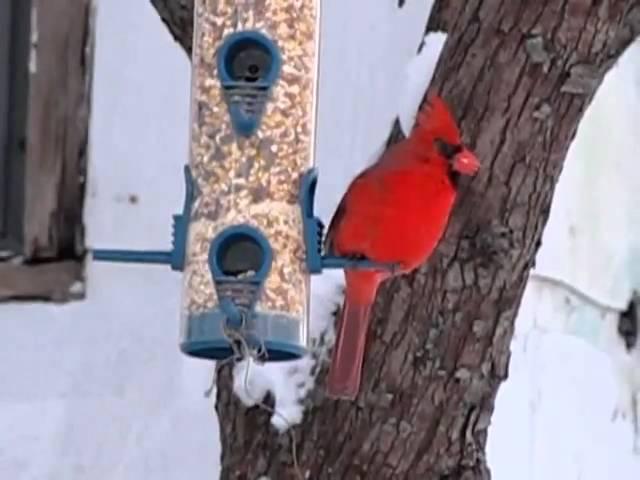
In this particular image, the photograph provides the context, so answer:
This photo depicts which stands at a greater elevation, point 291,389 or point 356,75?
point 356,75

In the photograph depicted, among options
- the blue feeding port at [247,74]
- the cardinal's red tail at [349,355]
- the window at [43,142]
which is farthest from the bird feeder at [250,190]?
the window at [43,142]

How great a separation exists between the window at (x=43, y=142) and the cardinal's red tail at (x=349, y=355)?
99cm

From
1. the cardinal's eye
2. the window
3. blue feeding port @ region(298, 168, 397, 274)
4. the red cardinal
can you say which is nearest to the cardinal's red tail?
the red cardinal

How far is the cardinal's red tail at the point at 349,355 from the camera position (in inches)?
85.7

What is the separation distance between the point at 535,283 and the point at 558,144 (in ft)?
6.19

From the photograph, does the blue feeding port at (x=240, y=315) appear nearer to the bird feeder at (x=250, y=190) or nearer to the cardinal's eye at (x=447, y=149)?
the bird feeder at (x=250, y=190)

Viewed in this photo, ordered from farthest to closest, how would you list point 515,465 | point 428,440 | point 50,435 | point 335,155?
point 515,465, point 335,155, point 50,435, point 428,440

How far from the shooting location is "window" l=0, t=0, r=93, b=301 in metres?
3.04

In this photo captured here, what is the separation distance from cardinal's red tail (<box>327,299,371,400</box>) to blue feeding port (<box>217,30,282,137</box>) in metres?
0.30

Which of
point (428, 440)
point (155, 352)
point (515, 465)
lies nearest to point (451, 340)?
point (428, 440)

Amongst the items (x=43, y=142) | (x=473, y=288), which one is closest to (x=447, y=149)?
(x=473, y=288)

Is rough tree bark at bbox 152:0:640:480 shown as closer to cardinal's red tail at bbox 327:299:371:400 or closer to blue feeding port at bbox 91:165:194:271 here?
cardinal's red tail at bbox 327:299:371:400

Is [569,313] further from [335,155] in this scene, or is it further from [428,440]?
[428,440]

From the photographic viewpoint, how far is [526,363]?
13.4ft
